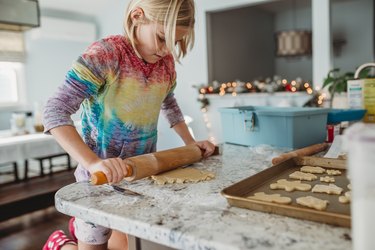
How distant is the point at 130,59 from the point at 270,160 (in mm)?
535

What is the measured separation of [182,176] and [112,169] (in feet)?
0.65

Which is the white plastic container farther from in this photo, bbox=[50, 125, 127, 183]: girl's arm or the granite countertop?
bbox=[50, 125, 127, 183]: girl's arm

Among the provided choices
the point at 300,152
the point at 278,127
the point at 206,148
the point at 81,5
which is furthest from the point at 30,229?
the point at 81,5

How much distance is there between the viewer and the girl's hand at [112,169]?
2.64 ft

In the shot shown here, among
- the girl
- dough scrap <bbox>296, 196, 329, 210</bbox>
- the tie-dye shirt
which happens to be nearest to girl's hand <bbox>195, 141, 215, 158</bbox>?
the girl

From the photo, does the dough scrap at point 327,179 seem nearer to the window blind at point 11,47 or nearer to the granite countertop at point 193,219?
the granite countertop at point 193,219

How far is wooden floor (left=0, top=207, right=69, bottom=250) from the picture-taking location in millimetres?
2426

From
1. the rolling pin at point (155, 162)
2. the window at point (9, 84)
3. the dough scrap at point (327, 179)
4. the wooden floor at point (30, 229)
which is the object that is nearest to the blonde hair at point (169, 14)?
the rolling pin at point (155, 162)

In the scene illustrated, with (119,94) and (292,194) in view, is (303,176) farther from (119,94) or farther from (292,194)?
(119,94)

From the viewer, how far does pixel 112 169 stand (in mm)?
812

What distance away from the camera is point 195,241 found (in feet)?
1.81

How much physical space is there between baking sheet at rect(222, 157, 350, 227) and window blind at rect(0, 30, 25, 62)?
14.1 feet

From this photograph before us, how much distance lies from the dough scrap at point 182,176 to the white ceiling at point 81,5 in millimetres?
4096

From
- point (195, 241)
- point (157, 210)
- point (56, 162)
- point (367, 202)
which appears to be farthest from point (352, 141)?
point (56, 162)
